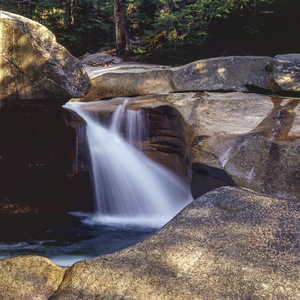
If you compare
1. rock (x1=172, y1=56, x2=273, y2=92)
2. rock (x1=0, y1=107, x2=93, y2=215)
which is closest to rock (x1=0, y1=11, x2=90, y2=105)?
rock (x1=0, y1=107, x2=93, y2=215)

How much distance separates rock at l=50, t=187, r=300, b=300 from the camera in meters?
2.01

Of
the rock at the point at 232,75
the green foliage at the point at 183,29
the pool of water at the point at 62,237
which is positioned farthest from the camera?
the green foliage at the point at 183,29

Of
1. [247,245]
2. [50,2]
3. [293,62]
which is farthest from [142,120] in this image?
[50,2]

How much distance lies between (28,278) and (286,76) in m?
6.16

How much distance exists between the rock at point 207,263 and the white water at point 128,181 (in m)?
2.75

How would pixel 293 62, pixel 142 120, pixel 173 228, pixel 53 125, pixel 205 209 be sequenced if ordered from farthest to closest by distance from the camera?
1. pixel 293 62
2. pixel 142 120
3. pixel 53 125
4. pixel 205 209
5. pixel 173 228

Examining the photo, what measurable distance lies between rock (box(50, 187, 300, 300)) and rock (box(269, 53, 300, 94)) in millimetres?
4320

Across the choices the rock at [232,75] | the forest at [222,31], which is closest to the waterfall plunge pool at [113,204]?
the rock at [232,75]

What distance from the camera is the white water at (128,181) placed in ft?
18.4

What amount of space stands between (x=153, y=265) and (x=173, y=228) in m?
0.50

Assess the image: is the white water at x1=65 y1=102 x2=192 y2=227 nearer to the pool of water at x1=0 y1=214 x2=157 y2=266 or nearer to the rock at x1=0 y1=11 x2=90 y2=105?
the pool of water at x1=0 y1=214 x2=157 y2=266

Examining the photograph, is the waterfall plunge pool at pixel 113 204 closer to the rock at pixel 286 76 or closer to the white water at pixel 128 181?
the white water at pixel 128 181

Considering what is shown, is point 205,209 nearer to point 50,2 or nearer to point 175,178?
point 175,178

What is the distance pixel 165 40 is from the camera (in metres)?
12.1
